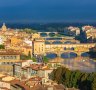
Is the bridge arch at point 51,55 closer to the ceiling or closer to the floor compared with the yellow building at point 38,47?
closer to the floor

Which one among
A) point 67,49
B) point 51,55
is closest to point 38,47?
point 51,55

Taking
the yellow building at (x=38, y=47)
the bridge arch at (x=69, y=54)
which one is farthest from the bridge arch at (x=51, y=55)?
the bridge arch at (x=69, y=54)

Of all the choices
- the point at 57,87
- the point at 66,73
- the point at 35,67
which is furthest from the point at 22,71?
the point at 57,87

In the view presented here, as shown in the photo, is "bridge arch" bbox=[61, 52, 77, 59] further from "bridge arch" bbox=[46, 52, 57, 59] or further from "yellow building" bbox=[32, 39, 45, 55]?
"yellow building" bbox=[32, 39, 45, 55]

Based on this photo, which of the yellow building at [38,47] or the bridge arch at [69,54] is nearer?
the yellow building at [38,47]

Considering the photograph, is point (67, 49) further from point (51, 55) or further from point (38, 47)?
point (38, 47)

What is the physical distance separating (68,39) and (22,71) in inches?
1704

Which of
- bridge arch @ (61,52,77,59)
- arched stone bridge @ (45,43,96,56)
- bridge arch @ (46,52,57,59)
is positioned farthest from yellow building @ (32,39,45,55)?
bridge arch @ (61,52,77,59)

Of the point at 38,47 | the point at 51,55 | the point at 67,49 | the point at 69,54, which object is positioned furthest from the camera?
the point at 67,49

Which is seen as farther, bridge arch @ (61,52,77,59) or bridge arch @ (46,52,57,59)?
bridge arch @ (61,52,77,59)

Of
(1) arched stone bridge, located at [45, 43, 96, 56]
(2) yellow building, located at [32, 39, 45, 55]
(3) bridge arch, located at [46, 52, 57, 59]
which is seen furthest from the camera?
(1) arched stone bridge, located at [45, 43, 96, 56]

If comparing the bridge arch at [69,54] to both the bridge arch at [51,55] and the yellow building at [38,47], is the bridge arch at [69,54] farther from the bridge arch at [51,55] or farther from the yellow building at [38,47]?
the yellow building at [38,47]

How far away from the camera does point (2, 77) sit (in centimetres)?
2123

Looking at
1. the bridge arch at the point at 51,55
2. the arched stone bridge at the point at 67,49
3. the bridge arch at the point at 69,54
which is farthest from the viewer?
the arched stone bridge at the point at 67,49
